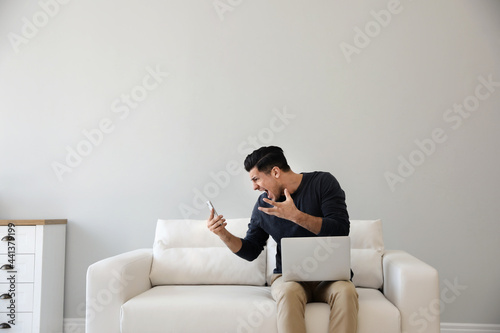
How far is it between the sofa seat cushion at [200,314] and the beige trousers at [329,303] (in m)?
0.11

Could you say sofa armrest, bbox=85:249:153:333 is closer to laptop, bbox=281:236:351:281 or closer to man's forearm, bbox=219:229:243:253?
man's forearm, bbox=219:229:243:253

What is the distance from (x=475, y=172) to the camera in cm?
344

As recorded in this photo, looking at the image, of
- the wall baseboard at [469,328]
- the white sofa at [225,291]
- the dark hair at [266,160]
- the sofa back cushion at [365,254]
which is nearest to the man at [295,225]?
the dark hair at [266,160]

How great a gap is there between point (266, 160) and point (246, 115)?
107cm

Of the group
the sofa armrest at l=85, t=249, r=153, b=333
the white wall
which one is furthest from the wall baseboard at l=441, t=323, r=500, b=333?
the sofa armrest at l=85, t=249, r=153, b=333

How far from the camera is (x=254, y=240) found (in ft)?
9.11

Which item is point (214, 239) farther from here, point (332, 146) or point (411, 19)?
point (411, 19)

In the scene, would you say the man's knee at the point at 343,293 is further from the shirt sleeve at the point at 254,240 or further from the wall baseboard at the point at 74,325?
the wall baseboard at the point at 74,325

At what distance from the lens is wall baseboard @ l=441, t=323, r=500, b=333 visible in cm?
336

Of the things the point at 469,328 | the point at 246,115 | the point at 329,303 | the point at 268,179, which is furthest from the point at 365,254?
the point at 246,115

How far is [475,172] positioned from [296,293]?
187 centimetres

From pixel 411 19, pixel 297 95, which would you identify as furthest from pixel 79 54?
pixel 411 19

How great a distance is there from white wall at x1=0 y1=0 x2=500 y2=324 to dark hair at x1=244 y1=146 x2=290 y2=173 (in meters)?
0.93

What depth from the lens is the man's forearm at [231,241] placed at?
2602mm
